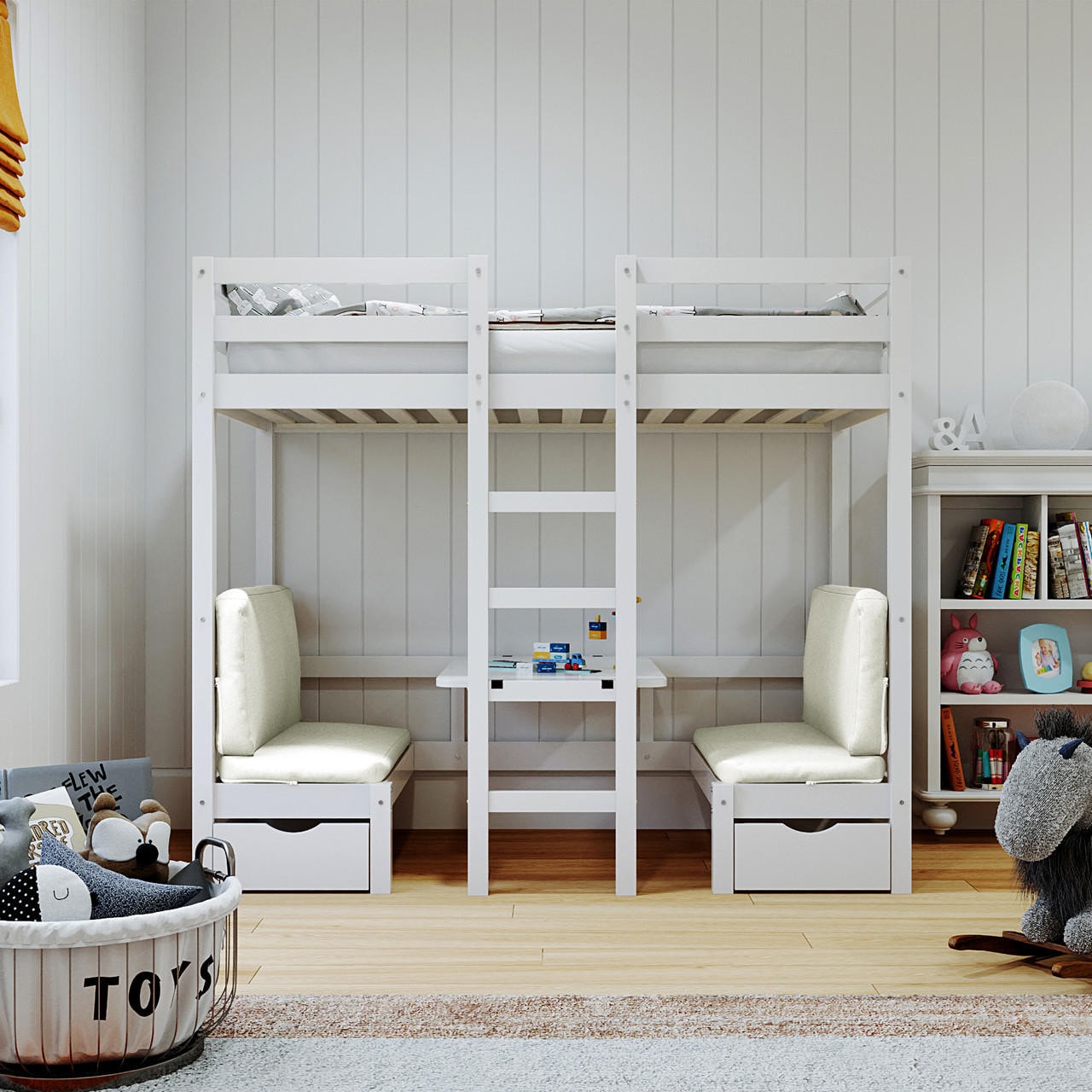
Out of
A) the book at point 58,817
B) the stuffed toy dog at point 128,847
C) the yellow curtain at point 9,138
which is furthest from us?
the yellow curtain at point 9,138

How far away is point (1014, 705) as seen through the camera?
344 cm

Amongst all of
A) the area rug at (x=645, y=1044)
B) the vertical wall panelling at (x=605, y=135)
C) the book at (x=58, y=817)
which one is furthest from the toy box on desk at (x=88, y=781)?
the vertical wall panelling at (x=605, y=135)

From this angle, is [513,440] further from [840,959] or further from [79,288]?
[840,959]

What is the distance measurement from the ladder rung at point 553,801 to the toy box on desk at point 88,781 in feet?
2.93

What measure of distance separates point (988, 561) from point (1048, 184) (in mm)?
1312

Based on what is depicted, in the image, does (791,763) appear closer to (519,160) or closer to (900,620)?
(900,620)

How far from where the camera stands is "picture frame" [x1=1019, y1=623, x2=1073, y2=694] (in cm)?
328

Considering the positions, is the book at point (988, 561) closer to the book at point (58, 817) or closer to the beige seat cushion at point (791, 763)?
the beige seat cushion at point (791, 763)

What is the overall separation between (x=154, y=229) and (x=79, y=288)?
24.2 inches

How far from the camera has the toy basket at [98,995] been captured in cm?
162

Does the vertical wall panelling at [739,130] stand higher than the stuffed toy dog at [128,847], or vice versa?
the vertical wall panelling at [739,130]

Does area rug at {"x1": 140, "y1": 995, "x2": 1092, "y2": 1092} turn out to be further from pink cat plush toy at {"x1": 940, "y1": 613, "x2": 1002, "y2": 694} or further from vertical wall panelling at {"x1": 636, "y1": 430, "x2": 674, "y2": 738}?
vertical wall panelling at {"x1": 636, "y1": 430, "x2": 674, "y2": 738}

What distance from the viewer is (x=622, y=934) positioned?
97.5 inches

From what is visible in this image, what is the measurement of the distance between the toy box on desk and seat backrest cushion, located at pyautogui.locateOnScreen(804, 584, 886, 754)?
1.81 metres
